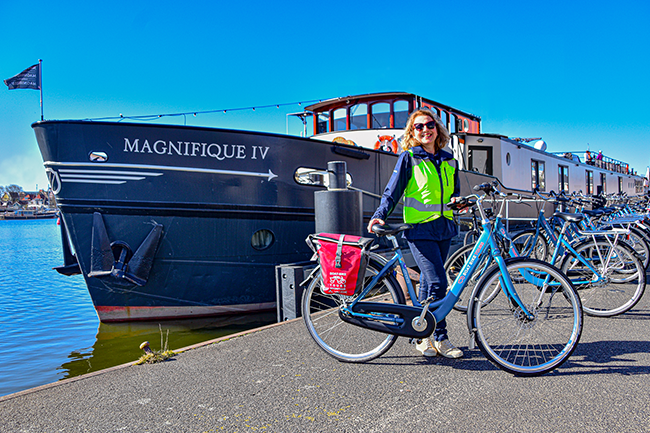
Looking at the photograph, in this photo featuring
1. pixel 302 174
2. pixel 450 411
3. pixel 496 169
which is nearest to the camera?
pixel 450 411

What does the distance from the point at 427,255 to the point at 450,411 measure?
39.1 inches

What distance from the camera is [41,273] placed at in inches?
590

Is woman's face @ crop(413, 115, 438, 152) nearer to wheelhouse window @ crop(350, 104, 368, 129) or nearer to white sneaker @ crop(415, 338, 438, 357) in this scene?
white sneaker @ crop(415, 338, 438, 357)

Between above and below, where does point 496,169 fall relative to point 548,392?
above

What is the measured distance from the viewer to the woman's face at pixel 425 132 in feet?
10.2

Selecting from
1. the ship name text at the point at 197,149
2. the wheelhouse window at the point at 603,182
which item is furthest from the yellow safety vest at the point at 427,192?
the wheelhouse window at the point at 603,182

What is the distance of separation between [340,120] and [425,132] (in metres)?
7.81

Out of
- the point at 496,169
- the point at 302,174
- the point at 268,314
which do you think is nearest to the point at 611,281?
the point at 302,174

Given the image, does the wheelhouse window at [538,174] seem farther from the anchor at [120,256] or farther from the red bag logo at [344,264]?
the red bag logo at [344,264]

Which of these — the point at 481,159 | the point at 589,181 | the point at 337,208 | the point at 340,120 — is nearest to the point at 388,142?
the point at 340,120

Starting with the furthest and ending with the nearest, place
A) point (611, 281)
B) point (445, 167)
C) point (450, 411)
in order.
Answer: point (611, 281), point (445, 167), point (450, 411)

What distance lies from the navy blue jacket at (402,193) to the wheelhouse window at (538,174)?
11228mm

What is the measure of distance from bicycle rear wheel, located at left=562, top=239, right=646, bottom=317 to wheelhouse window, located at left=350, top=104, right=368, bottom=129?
6725mm

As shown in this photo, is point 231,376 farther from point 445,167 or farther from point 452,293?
point 445,167
